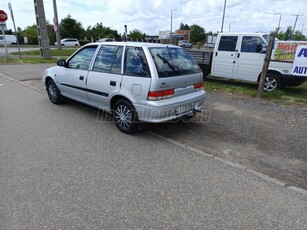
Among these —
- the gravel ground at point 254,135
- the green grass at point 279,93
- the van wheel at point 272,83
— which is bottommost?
the gravel ground at point 254,135

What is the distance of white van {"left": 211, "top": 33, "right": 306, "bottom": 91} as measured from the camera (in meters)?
7.50

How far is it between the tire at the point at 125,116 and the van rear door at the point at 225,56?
575 cm

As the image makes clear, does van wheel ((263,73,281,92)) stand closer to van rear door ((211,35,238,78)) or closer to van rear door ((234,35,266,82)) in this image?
van rear door ((234,35,266,82))

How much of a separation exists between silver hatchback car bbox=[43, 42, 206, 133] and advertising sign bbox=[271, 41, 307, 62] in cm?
435

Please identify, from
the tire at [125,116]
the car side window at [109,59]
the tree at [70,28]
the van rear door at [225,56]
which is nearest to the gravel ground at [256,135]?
the tire at [125,116]

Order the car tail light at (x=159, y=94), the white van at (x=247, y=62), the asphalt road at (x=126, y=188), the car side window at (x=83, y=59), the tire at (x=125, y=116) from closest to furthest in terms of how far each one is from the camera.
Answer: the asphalt road at (x=126, y=188), the car tail light at (x=159, y=94), the tire at (x=125, y=116), the car side window at (x=83, y=59), the white van at (x=247, y=62)

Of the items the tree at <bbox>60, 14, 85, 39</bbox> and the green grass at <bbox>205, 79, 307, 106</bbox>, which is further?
the tree at <bbox>60, 14, 85, 39</bbox>

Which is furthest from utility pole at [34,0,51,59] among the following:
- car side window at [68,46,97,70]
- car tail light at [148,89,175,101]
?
car tail light at [148,89,175,101]

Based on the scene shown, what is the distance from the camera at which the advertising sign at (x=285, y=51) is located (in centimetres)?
704

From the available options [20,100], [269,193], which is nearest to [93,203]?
[269,193]

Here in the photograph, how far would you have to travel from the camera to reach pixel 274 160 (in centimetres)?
352

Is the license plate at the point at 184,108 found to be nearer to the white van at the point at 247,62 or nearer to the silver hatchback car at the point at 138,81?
the silver hatchback car at the point at 138,81

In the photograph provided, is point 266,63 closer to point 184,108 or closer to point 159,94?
point 184,108

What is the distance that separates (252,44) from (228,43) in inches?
34.7
